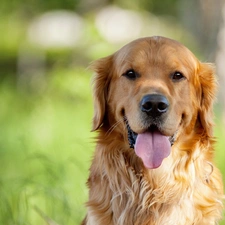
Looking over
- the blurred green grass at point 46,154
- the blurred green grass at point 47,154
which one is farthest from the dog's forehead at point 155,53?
the blurred green grass at point 47,154

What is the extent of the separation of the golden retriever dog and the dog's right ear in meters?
0.01

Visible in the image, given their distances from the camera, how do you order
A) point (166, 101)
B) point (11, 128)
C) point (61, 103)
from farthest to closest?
point (61, 103)
point (11, 128)
point (166, 101)

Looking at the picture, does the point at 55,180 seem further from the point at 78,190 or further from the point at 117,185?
the point at 117,185

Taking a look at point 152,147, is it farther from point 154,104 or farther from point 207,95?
point 207,95

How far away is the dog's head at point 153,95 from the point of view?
515 centimetres

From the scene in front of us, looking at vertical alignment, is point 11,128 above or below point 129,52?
below

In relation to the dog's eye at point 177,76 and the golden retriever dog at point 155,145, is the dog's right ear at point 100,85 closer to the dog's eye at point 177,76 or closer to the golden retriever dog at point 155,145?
the golden retriever dog at point 155,145

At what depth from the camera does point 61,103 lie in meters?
14.9

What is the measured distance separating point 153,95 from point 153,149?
1.34 feet

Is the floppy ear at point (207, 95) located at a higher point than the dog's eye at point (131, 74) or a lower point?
lower

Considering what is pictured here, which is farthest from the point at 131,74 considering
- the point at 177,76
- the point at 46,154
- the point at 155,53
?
the point at 46,154

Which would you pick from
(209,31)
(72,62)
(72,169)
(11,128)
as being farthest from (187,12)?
(72,169)

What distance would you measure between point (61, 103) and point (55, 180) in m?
7.84

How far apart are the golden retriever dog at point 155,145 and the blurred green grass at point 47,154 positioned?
46.9 inches
